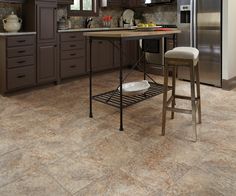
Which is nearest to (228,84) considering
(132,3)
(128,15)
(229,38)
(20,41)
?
(229,38)

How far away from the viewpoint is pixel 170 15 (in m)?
5.61

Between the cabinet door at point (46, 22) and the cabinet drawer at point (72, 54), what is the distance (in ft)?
1.07

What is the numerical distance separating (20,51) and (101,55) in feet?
5.96

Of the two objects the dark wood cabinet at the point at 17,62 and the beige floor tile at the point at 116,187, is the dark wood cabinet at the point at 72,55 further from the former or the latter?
the beige floor tile at the point at 116,187

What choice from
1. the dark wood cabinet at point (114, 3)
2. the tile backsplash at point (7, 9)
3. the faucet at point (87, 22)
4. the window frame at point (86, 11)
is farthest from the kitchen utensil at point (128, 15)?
the tile backsplash at point (7, 9)

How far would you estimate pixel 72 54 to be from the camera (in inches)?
189

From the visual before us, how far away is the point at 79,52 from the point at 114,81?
0.84m

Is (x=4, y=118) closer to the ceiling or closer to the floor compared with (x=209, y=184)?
closer to the ceiling

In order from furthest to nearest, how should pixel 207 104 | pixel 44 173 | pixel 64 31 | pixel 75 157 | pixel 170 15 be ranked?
1. pixel 170 15
2. pixel 64 31
3. pixel 207 104
4. pixel 75 157
5. pixel 44 173

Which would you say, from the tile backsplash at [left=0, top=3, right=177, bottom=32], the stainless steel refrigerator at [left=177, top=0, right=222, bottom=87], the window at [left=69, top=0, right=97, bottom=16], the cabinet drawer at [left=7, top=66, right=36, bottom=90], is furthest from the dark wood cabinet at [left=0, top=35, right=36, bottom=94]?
the stainless steel refrigerator at [left=177, top=0, right=222, bottom=87]

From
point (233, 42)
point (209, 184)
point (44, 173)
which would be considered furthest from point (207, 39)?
point (44, 173)

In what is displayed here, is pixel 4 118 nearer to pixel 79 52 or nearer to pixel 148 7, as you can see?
pixel 79 52

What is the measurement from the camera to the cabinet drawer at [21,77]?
3.91 meters

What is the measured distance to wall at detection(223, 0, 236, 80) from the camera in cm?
399
